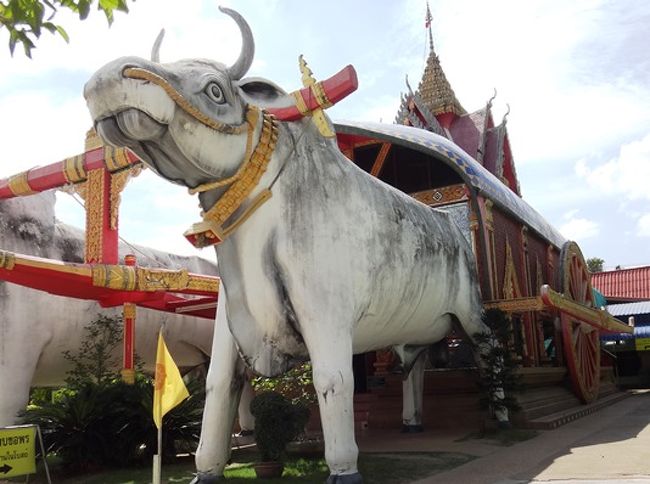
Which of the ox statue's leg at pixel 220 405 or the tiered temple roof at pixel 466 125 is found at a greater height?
the tiered temple roof at pixel 466 125

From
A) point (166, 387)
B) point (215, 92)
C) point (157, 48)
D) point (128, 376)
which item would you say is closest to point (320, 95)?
point (215, 92)

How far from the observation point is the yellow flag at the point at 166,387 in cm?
473

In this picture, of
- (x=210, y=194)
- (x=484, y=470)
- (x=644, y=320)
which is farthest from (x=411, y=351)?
(x=644, y=320)

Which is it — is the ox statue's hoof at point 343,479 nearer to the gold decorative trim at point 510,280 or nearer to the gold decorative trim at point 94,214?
the gold decorative trim at point 94,214

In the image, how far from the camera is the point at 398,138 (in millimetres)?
8406

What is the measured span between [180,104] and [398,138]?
15.1 feet

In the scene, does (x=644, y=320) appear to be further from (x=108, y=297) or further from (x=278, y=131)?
(x=278, y=131)

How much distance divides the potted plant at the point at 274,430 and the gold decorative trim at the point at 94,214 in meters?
3.94

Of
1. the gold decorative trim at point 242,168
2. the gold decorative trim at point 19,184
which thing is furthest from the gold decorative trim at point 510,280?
the gold decorative trim at point 19,184

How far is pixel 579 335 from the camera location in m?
11.0

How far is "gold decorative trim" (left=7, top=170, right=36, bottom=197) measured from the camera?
8453 millimetres

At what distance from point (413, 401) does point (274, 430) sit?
3032 mm

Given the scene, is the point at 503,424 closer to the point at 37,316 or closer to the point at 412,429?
the point at 412,429

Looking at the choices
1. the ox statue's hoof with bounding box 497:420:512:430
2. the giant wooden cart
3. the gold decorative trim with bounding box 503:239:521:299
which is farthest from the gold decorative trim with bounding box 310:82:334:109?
the gold decorative trim with bounding box 503:239:521:299
